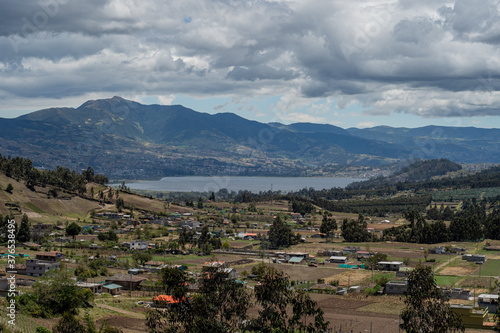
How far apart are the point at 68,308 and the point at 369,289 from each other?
24.6 m

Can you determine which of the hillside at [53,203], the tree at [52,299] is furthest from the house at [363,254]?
the hillside at [53,203]

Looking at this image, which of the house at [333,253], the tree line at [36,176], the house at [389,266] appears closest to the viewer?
the house at [389,266]

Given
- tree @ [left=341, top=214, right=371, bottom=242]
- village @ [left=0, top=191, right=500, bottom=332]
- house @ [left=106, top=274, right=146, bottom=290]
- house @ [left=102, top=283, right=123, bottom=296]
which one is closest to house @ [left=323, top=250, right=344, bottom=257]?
village @ [left=0, top=191, right=500, bottom=332]

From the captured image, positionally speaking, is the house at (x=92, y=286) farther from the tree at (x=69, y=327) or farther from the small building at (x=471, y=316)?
the small building at (x=471, y=316)

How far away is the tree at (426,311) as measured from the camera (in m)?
24.6

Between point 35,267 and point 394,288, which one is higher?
point 35,267

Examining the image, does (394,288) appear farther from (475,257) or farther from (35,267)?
(35,267)

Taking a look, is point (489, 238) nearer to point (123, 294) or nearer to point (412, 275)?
point (123, 294)

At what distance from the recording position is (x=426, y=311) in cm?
2512

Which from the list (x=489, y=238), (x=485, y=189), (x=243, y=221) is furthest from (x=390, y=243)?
(x=485, y=189)

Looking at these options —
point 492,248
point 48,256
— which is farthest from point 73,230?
point 492,248

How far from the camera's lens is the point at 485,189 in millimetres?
175000

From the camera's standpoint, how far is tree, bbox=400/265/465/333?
2459 cm

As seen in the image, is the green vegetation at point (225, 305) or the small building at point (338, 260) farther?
the small building at point (338, 260)
